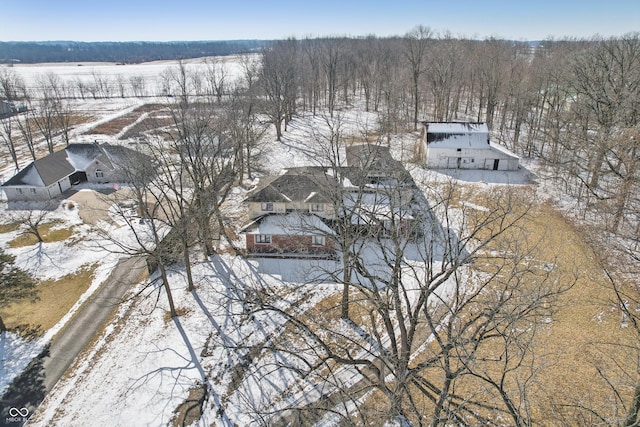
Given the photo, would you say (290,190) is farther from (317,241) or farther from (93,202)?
(93,202)

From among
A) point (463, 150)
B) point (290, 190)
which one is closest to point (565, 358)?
point (290, 190)

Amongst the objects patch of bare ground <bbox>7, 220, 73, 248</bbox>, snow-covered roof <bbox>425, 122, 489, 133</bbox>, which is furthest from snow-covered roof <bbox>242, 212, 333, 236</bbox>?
snow-covered roof <bbox>425, 122, 489, 133</bbox>

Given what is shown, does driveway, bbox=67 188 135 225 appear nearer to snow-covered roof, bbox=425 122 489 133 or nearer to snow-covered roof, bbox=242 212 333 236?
snow-covered roof, bbox=242 212 333 236

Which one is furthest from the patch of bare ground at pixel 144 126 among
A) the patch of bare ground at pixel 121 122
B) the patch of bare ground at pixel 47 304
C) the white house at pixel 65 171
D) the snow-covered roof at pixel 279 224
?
the snow-covered roof at pixel 279 224
